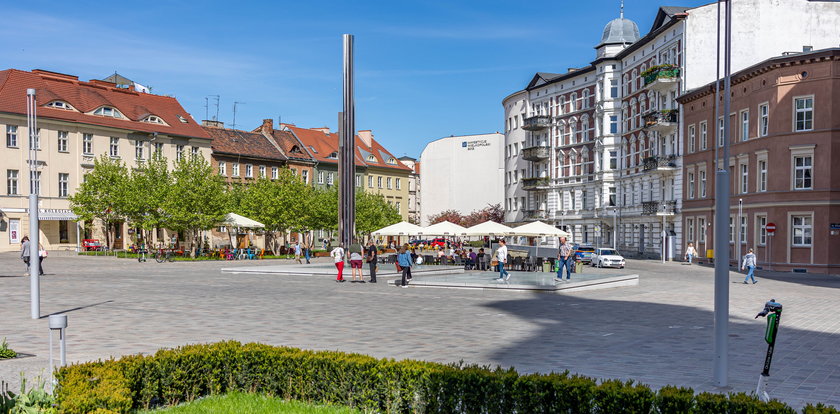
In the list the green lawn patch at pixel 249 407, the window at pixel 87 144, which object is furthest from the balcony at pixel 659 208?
the green lawn patch at pixel 249 407

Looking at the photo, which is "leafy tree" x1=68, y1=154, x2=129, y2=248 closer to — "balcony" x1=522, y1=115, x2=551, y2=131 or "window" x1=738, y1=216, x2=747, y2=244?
"balcony" x1=522, y1=115, x2=551, y2=131

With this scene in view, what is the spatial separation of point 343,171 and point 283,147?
164ft

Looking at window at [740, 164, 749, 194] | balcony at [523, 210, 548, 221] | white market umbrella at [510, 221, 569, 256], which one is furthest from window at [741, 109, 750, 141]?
balcony at [523, 210, 548, 221]

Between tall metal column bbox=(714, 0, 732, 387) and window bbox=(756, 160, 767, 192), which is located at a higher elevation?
window bbox=(756, 160, 767, 192)

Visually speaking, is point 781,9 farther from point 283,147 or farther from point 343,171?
point 283,147

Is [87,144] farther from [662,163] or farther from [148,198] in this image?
[662,163]

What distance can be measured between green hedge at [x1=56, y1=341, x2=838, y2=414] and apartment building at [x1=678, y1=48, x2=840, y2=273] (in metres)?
37.5

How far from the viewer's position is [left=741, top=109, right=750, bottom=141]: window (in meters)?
46.9

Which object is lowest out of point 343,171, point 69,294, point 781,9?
point 69,294

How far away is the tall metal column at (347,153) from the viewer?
38.3 m

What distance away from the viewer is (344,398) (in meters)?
8.55

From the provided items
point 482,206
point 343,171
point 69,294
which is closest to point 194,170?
point 343,171

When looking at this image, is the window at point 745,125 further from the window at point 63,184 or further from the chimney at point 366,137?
the chimney at point 366,137

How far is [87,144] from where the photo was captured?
63656 millimetres
